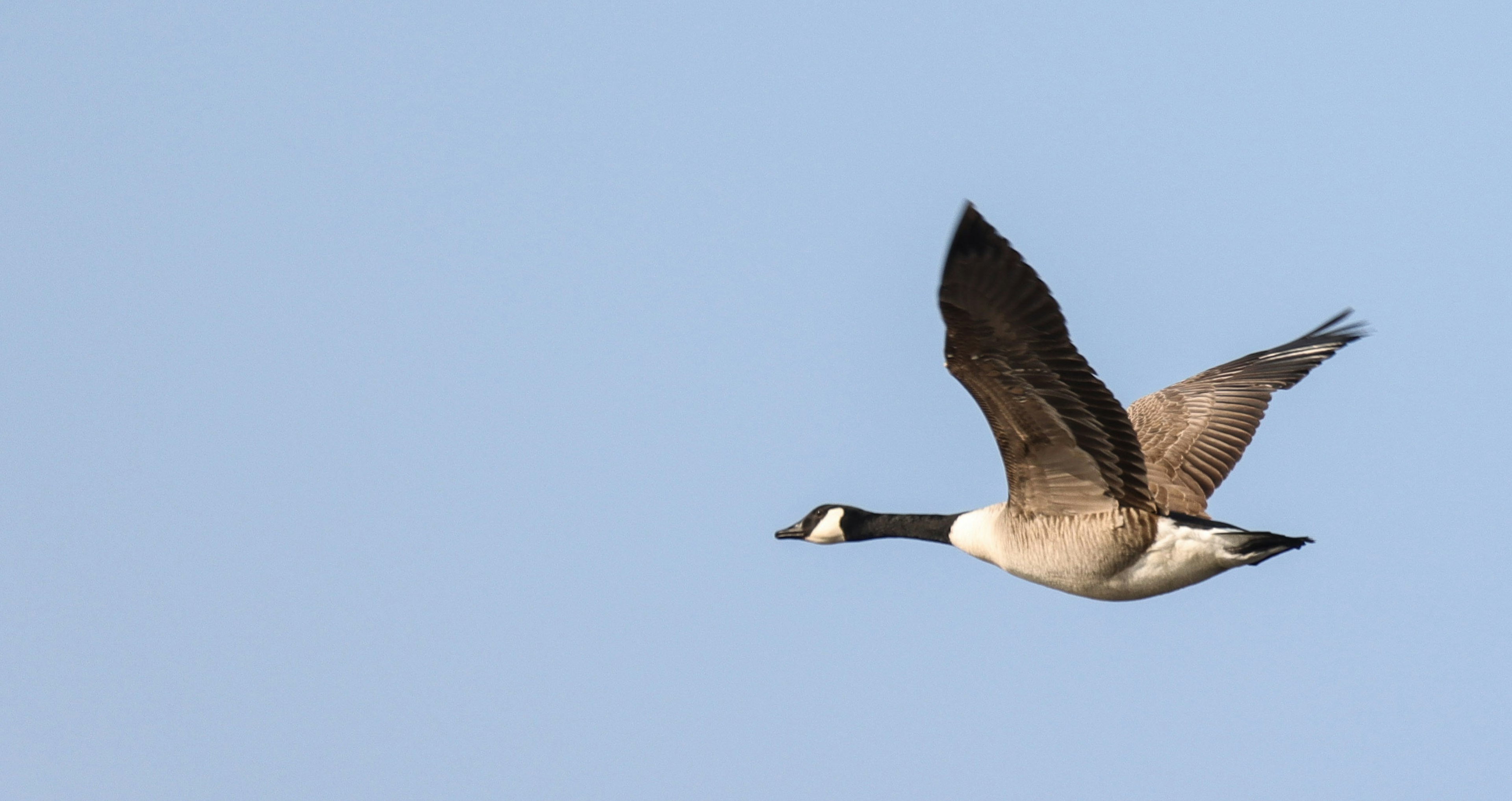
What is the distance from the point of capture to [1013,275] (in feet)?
22.1

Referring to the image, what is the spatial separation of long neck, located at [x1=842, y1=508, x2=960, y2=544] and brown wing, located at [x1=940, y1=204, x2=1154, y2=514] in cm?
111

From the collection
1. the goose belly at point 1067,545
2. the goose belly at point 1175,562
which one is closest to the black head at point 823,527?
the goose belly at point 1067,545

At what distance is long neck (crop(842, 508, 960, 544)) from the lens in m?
10.3

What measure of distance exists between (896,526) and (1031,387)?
325 centimetres

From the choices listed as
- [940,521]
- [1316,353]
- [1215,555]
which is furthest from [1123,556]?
[1316,353]

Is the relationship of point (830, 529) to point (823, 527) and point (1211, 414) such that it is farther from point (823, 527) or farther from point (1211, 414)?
point (1211, 414)

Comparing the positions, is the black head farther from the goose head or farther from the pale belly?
the pale belly

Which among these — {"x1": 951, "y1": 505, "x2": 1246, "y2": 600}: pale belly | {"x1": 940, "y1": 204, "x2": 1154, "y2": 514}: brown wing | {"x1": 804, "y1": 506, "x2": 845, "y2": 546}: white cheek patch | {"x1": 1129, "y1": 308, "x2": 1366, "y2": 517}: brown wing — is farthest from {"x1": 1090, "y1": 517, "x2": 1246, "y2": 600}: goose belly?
{"x1": 804, "y1": 506, "x2": 845, "y2": 546}: white cheek patch

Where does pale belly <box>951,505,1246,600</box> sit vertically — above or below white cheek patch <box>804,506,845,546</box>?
below

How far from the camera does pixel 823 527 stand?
11312 millimetres

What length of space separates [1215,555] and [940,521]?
223 cm

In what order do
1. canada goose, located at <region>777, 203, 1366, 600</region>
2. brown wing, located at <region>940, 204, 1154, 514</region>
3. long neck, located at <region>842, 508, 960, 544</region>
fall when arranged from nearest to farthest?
brown wing, located at <region>940, 204, 1154, 514</region> < canada goose, located at <region>777, 203, 1366, 600</region> < long neck, located at <region>842, 508, 960, 544</region>

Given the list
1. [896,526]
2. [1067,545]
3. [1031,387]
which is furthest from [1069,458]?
[896,526]

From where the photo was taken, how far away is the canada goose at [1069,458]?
23.1 ft
